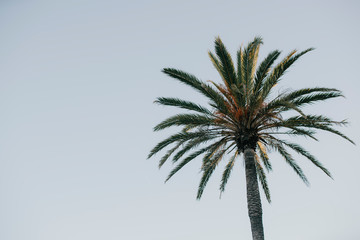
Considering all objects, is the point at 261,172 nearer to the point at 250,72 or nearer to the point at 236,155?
the point at 236,155

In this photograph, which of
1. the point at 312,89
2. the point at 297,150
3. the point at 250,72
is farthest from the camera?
the point at 297,150

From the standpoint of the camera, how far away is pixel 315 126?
1121 cm

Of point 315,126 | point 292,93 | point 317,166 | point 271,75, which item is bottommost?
point 317,166

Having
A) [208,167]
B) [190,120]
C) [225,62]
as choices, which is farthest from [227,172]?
[225,62]

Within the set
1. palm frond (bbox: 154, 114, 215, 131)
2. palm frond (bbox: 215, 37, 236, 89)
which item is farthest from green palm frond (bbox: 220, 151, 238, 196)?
palm frond (bbox: 215, 37, 236, 89)

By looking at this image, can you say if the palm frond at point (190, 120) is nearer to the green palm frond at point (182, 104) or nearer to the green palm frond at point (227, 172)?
the green palm frond at point (182, 104)

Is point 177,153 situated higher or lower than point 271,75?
lower

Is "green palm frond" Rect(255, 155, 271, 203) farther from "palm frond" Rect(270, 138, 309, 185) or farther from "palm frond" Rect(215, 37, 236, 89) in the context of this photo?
"palm frond" Rect(215, 37, 236, 89)

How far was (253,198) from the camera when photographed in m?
Answer: 11.4

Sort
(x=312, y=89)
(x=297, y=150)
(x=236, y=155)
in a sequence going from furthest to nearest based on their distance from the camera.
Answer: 1. (x=236, y=155)
2. (x=297, y=150)
3. (x=312, y=89)

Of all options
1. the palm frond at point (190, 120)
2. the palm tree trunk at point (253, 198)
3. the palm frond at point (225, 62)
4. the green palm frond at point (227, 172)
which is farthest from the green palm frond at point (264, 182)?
the palm frond at point (225, 62)

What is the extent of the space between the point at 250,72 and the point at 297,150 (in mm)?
4048

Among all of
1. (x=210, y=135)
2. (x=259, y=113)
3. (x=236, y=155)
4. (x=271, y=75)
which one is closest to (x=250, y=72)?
(x=271, y=75)

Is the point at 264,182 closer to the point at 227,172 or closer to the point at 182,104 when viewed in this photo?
the point at 227,172
